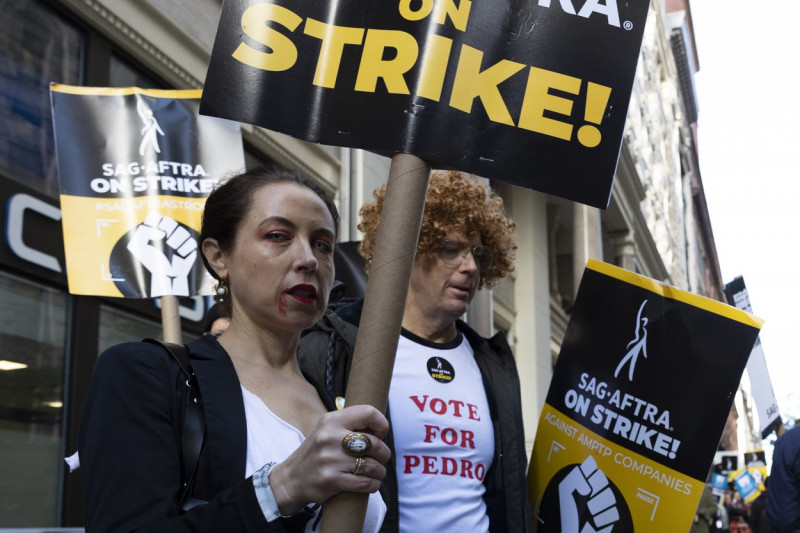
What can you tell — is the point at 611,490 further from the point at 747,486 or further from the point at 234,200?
the point at 747,486

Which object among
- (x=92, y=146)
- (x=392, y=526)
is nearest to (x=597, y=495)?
(x=392, y=526)

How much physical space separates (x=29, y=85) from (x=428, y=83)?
4.37 m

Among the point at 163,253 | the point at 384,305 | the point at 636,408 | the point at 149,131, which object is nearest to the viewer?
the point at 384,305

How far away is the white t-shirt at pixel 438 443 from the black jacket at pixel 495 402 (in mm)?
45

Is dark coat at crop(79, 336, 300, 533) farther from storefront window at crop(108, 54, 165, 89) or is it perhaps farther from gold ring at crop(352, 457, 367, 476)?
storefront window at crop(108, 54, 165, 89)

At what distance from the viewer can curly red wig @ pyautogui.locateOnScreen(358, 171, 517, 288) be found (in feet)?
10.3

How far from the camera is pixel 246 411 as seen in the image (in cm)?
170

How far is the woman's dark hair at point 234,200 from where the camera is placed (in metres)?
1.90

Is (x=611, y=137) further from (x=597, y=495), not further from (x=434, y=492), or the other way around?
(x=597, y=495)

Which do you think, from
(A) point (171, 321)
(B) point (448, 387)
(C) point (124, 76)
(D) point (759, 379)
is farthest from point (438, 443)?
(D) point (759, 379)

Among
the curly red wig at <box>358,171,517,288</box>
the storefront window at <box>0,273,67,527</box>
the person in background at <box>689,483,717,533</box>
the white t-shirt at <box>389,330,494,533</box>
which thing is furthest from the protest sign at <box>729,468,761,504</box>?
the white t-shirt at <box>389,330,494,533</box>

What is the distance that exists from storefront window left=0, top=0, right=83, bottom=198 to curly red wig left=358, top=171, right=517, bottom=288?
2841 millimetres

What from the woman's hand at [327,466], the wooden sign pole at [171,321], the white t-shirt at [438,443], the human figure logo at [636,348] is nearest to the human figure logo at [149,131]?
the wooden sign pole at [171,321]

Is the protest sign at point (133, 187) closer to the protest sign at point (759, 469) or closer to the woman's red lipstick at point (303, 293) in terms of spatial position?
the woman's red lipstick at point (303, 293)
